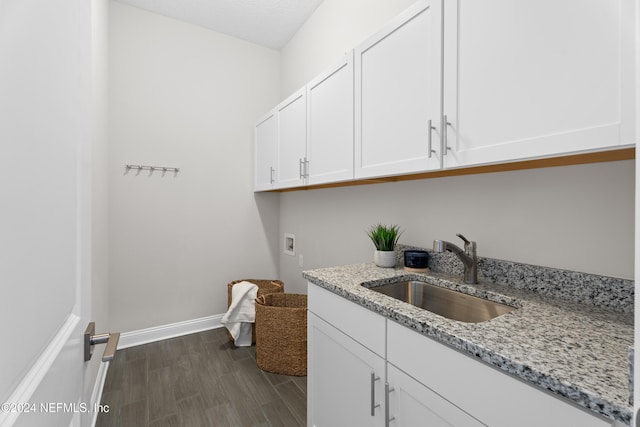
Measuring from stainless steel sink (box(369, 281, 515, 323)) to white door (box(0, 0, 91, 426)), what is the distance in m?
1.12

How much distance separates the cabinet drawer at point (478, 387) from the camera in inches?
24.4

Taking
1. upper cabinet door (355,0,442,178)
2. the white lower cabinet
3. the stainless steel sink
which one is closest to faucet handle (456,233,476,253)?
the stainless steel sink

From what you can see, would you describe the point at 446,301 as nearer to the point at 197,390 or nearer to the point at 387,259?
the point at 387,259

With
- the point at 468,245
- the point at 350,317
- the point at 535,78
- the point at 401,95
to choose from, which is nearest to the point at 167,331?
the point at 350,317

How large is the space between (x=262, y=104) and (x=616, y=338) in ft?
10.4

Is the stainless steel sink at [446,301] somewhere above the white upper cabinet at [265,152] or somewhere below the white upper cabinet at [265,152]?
below

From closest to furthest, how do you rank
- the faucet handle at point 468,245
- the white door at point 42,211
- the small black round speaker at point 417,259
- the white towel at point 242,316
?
the white door at point 42,211
the faucet handle at point 468,245
the small black round speaker at point 417,259
the white towel at point 242,316

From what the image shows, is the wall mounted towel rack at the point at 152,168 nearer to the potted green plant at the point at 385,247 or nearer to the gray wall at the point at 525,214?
the gray wall at the point at 525,214

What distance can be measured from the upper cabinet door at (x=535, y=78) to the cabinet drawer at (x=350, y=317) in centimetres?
67

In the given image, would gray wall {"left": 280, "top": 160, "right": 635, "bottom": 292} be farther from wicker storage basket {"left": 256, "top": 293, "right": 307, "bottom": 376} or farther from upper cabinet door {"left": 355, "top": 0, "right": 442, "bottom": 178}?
wicker storage basket {"left": 256, "top": 293, "right": 307, "bottom": 376}

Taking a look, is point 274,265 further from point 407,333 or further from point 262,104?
point 407,333

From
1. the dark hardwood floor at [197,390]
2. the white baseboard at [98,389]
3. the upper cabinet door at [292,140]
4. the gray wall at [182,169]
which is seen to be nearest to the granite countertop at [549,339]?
the dark hardwood floor at [197,390]

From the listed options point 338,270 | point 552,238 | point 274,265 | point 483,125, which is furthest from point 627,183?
point 274,265

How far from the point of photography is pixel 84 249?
27.4 inches
